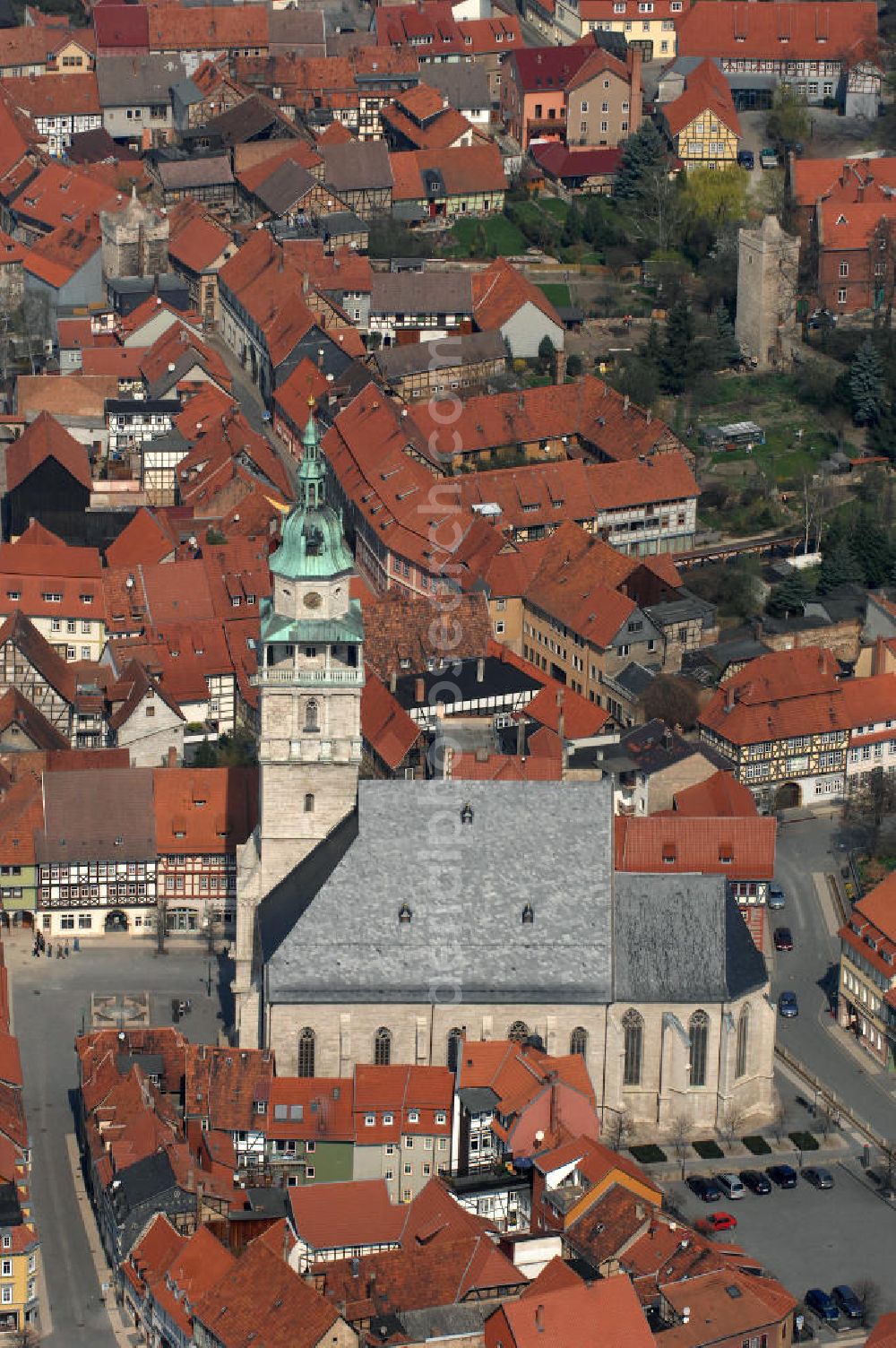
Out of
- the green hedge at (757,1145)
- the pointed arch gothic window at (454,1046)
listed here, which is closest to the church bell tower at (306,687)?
the pointed arch gothic window at (454,1046)

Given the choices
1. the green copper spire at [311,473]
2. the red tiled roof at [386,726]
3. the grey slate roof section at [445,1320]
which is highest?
the green copper spire at [311,473]

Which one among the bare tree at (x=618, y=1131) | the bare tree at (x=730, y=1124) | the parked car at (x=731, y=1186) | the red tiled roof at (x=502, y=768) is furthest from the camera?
the red tiled roof at (x=502, y=768)

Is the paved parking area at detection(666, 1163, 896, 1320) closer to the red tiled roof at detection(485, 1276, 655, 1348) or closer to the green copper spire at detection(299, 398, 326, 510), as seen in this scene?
the red tiled roof at detection(485, 1276, 655, 1348)

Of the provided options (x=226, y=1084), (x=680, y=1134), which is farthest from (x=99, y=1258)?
(x=680, y=1134)

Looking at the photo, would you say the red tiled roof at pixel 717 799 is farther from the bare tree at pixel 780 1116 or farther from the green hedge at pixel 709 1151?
the green hedge at pixel 709 1151

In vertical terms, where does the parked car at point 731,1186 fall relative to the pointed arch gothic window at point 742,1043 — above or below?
below

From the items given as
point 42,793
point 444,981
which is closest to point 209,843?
point 42,793

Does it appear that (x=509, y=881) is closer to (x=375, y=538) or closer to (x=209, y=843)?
(x=209, y=843)
